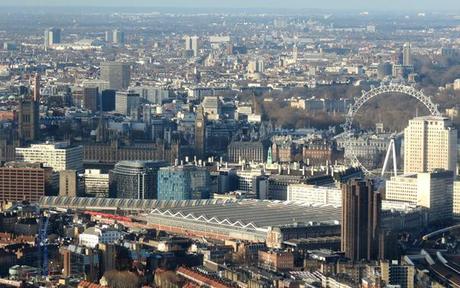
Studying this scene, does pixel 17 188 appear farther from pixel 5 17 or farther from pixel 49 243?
pixel 5 17

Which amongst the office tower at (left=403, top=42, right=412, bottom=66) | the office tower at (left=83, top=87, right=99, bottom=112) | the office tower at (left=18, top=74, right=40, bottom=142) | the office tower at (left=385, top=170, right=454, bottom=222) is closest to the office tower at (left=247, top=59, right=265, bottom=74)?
the office tower at (left=403, top=42, right=412, bottom=66)

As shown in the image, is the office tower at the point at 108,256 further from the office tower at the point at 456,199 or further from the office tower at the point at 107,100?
the office tower at the point at 107,100

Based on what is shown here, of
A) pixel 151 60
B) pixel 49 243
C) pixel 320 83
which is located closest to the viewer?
pixel 49 243

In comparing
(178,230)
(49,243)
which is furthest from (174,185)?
(49,243)

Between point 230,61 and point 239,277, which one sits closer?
point 239,277

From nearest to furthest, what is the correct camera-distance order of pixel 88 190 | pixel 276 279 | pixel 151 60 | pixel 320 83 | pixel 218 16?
pixel 276 279 → pixel 88 190 → pixel 320 83 → pixel 151 60 → pixel 218 16

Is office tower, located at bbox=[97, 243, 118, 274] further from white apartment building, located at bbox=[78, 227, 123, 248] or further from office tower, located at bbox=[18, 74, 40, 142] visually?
office tower, located at bbox=[18, 74, 40, 142]
